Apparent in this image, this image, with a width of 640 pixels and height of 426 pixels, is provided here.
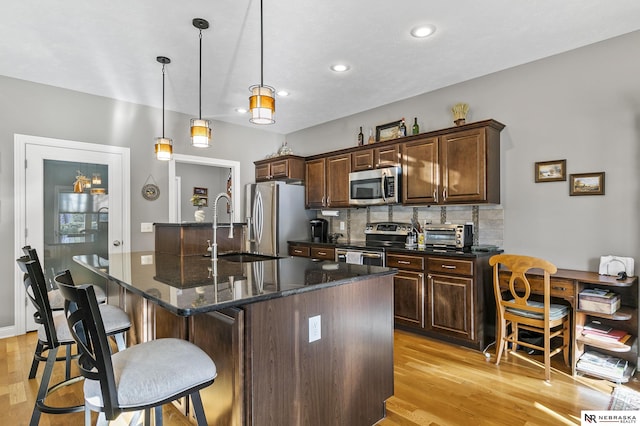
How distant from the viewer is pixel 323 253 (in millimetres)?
4664

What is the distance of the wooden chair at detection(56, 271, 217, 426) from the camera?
1.19m

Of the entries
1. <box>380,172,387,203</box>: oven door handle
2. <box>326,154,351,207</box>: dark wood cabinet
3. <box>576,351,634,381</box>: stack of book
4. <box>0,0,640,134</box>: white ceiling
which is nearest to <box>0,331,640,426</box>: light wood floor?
<box>576,351,634,381</box>: stack of book

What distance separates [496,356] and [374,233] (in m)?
2.04

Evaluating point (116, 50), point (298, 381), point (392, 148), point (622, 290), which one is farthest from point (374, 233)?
point (116, 50)

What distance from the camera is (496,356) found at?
119 inches

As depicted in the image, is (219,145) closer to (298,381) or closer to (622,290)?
(298,381)

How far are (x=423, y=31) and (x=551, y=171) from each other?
179 cm

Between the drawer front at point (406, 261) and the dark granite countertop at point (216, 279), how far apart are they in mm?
1601

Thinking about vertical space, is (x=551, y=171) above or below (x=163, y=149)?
below

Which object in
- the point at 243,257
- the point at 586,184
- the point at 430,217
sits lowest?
the point at 243,257

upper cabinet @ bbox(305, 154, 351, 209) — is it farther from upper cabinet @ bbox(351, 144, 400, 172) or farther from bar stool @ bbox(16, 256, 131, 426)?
bar stool @ bbox(16, 256, 131, 426)

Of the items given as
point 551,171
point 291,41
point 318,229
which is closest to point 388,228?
point 318,229

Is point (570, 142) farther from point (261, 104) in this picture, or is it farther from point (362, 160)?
point (261, 104)

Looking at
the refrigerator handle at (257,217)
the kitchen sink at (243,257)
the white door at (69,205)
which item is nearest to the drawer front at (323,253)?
the refrigerator handle at (257,217)
